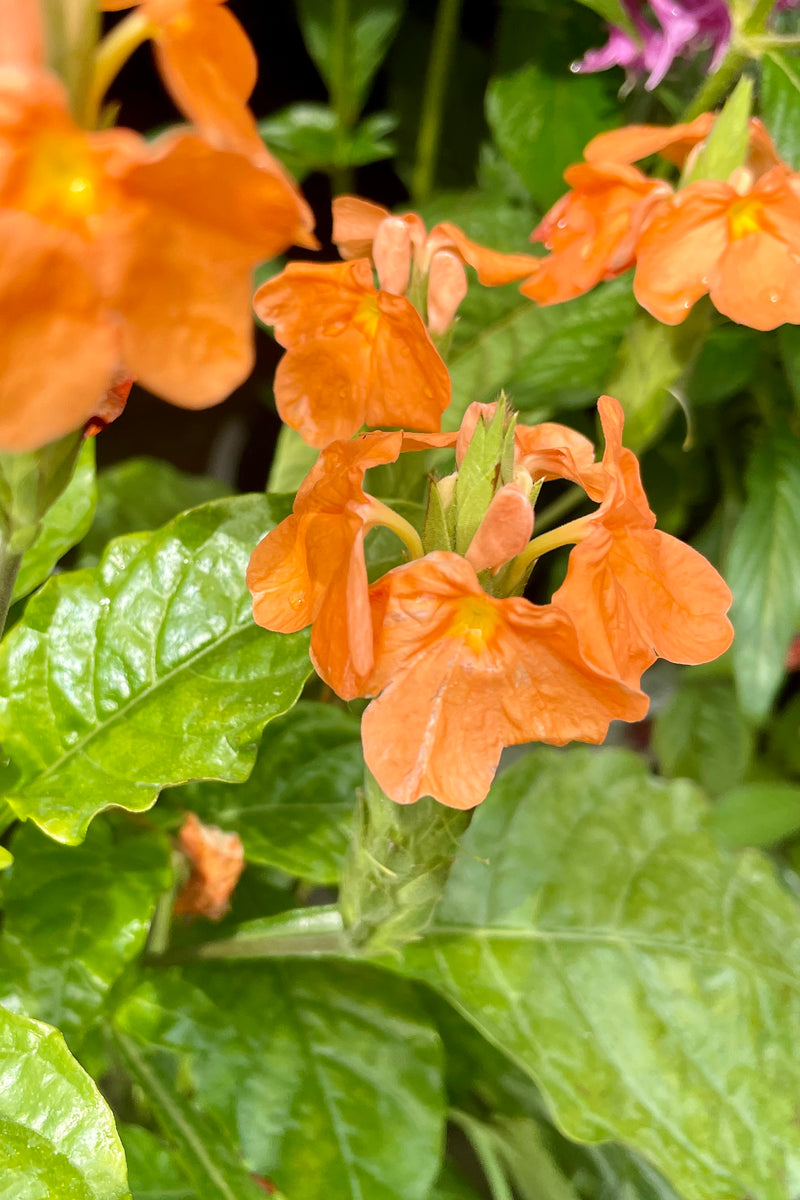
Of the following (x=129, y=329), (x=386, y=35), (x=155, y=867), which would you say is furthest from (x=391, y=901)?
(x=386, y=35)

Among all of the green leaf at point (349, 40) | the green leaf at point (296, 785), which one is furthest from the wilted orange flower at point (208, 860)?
the green leaf at point (349, 40)

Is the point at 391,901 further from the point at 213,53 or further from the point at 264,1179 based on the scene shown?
the point at 213,53

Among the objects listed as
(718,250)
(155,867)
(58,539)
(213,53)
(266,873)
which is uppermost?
(213,53)

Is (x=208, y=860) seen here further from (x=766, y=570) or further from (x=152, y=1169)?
(x=766, y=570)

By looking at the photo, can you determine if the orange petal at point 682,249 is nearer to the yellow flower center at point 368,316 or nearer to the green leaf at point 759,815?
the yellow flower center at point 368,316

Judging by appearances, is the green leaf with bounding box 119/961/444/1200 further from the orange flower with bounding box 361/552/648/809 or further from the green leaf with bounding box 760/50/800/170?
the green leaf with bounding box 760/50/800/170

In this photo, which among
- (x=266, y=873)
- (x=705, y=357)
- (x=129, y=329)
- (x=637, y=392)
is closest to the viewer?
(x=129, y=329)

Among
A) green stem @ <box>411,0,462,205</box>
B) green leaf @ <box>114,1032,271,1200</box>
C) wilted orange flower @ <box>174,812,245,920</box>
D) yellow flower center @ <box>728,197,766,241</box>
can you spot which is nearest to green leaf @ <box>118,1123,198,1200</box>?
green leaf @ <box>114,1032,271,1200</box>
